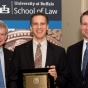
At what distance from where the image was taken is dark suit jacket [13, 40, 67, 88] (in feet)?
9.39

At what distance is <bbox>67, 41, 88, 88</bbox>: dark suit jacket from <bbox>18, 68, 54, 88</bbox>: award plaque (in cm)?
33

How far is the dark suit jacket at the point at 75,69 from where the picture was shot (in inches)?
112

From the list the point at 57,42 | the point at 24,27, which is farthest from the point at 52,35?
the point at 24,27

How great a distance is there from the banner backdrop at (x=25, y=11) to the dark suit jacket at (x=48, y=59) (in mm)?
695

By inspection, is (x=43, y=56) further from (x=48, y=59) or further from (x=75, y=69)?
(x=75, y=69)

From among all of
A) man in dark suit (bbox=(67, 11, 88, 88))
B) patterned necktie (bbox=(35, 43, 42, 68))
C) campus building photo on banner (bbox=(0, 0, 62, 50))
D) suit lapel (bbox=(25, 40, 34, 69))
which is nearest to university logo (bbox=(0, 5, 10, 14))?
campus building photo on banner (bbox=(0, 0, 62, 50))

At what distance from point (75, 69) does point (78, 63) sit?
0.08 m

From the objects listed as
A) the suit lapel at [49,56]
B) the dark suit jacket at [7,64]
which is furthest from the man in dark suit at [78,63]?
the dark suit jacket at [7,64]

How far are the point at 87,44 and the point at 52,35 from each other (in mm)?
844

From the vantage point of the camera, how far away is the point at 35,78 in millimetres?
2730

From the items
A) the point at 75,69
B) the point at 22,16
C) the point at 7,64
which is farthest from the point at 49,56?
the point at 22,16

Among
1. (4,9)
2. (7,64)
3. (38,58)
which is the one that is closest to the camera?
(38,58)

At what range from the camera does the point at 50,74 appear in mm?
2740

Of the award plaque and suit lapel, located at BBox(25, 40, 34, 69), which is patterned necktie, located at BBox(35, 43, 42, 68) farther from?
the award plaque
